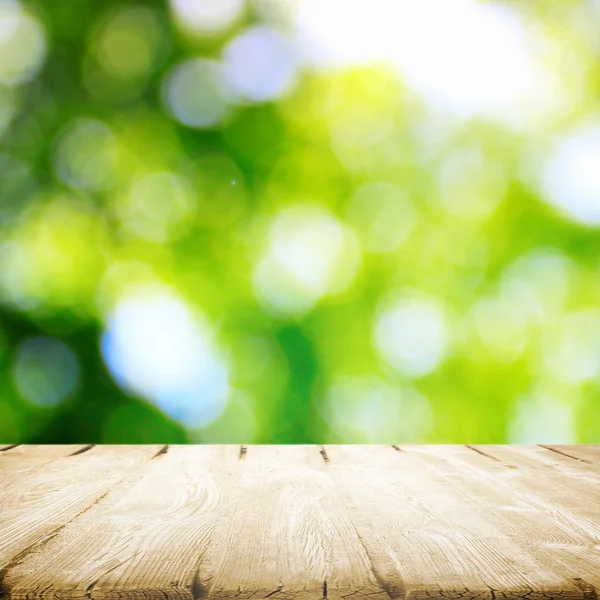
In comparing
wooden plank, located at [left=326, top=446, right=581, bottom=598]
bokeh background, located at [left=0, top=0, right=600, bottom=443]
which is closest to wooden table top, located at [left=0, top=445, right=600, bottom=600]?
wooden plank, located at [left=326, top=446, right=581, bottom=598]

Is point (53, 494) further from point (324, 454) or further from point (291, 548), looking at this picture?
point (324, 454)

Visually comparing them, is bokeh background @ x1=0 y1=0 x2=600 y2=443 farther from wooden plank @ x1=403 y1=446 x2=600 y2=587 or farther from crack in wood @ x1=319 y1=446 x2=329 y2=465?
wooden plank @ x1=403 y1=446 x2=600 y2=587

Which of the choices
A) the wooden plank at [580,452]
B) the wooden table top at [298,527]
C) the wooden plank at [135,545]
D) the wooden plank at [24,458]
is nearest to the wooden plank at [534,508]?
the wooden table top at [298,527]

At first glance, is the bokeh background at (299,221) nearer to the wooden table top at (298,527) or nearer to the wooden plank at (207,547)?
the wooden table top at (298,527)

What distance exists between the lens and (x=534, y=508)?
964 mm

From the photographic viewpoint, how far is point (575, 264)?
1889 millimetres

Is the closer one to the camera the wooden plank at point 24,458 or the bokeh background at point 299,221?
the wooden plank at point 24,458

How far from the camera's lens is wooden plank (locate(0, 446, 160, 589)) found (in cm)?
79

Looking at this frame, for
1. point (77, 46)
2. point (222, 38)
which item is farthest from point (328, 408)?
point (77, 46)

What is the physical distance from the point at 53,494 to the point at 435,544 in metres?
0.63

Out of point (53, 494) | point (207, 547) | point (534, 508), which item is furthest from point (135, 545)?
point (534, 508)

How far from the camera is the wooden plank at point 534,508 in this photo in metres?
0.74

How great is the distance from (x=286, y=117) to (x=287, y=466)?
1017 mm

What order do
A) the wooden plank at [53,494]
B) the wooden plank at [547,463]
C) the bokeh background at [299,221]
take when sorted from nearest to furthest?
1. the wooden plank at [53,494]
2. the wooden plank at [547,463]
3. the bokeh background at [299,221]
